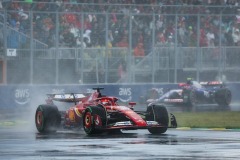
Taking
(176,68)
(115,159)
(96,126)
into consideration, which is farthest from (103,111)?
(176,68)

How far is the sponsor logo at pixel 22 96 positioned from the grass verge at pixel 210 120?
21.1 feet

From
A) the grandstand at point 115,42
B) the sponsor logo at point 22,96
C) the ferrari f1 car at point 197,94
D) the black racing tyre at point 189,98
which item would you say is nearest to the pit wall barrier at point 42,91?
the sponsor logo at point 22,96

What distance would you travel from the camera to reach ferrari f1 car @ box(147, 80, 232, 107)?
114 ft

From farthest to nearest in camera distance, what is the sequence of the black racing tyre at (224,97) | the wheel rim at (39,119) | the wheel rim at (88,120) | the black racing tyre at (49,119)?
1. the black racing tyre at (224,97)
2. the wheel rim at (39,119)
3. the black racing tyre at (49,119)
4. the wheel rim at (88,120)

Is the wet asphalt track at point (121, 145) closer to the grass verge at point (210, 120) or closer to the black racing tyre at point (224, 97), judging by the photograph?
the grass verge at point (210, 120)

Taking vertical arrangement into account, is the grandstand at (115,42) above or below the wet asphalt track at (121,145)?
above

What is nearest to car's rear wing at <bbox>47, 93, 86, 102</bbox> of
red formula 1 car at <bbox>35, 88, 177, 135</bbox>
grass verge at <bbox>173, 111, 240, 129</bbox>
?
red formula 1 car at <bbox>35, 88, 177, 135</bbox>

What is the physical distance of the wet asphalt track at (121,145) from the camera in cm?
1355

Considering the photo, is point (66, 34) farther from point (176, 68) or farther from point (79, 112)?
point (79, 112)

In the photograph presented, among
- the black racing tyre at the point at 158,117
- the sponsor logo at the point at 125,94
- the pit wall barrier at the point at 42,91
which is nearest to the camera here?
the black racing tyre at the point at 158,117

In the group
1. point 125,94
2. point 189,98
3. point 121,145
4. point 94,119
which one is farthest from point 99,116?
point 189,98

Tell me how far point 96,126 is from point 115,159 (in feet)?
19.6

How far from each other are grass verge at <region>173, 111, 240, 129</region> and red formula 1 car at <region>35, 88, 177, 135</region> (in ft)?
10.7

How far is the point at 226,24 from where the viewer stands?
3609 cm
